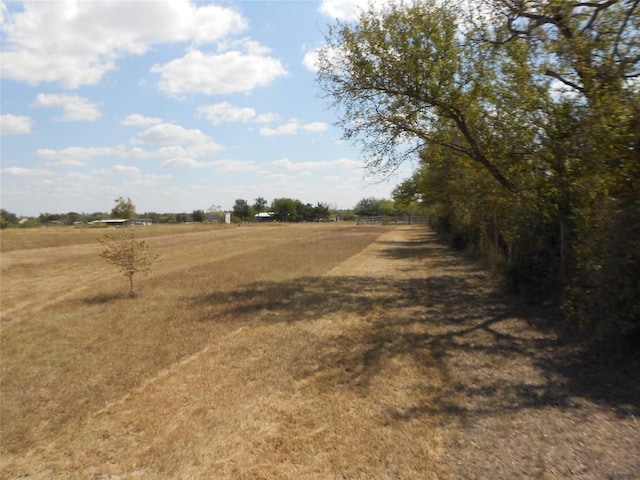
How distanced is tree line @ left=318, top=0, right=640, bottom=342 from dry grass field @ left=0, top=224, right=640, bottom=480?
3.69ft

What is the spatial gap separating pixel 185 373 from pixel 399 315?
4937 mm

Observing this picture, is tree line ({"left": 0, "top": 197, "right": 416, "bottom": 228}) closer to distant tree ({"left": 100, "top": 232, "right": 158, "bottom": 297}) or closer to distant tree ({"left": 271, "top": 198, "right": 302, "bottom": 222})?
distant tree ({"left": 271, "top": 198, "right": 302, "bottom": 222})

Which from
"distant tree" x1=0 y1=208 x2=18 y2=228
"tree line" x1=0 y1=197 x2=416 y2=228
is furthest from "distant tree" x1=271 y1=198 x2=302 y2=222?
"distant tree" x1=0 y1=208 x2=18 y2=228

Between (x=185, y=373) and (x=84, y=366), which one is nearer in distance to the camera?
(x=185, y=373)

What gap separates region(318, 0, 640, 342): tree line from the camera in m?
6.25

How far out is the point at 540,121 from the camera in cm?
1008

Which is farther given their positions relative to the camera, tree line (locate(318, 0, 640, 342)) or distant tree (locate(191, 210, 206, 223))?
distant tree (locate(191, 210, 206, 223))

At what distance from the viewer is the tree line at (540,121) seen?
625 cm

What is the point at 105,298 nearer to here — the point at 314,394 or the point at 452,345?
the point at 314,394

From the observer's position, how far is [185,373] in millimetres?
6855

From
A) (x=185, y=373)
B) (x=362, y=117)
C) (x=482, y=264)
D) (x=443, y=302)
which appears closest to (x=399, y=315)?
(x=443, y=302)

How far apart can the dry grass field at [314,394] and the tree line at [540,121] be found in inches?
44.3

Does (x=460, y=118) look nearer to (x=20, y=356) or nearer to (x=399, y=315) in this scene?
(x=399, y=315)

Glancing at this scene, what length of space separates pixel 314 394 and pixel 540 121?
8.18 meters
